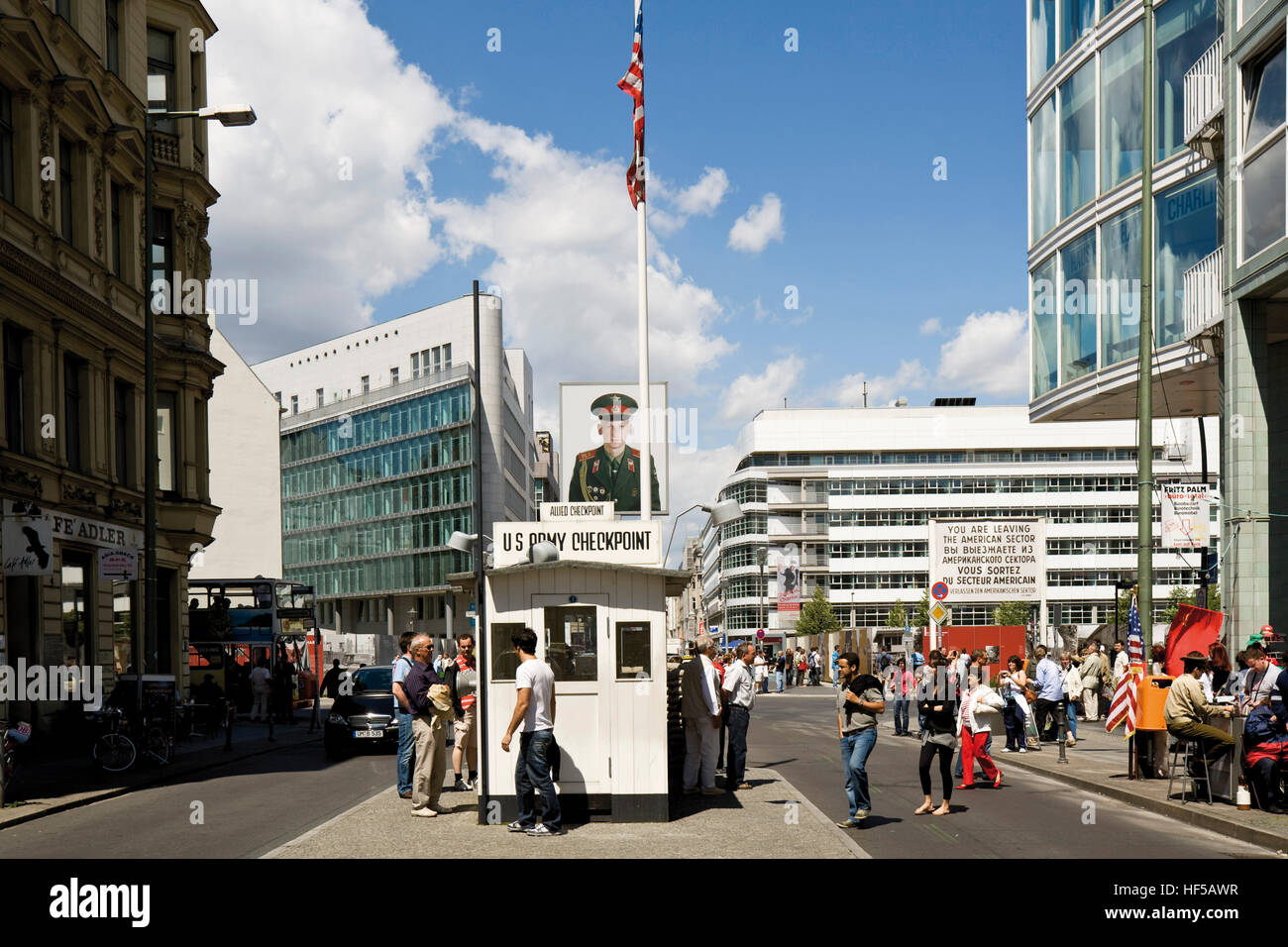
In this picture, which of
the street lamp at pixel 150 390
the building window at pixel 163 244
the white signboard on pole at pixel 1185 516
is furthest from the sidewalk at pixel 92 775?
the white signboard on pole at pixel 1185 516

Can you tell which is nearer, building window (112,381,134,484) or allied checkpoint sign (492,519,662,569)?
allied checkpoint sign (492,519,662,569)

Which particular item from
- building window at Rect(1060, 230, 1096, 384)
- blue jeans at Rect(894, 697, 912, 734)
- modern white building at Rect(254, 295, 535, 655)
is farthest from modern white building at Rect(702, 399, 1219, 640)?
building window at Rect(1060, 230, 1096, 384)

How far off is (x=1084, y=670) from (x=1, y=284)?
21.5m

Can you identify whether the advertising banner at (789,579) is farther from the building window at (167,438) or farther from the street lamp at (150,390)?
the street lamp at (150,390)

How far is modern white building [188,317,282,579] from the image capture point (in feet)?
232

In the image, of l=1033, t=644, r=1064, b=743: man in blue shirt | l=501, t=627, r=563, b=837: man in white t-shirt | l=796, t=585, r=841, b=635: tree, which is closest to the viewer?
l=501, t=627, r=563, b=837: man in white t-shirt

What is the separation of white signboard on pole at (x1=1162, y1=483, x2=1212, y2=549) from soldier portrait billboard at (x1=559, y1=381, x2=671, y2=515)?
8.21 meters

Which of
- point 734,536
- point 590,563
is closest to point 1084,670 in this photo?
point 590,563

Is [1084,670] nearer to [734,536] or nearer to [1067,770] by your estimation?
[1067,770]

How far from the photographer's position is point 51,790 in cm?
1764

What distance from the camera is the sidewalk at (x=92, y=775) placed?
15.8m

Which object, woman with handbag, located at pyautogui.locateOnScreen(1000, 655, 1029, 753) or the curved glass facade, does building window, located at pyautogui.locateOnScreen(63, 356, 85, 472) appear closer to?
woman with handbag, located at pyautogui.locateOnScreen(1000, 655, 1029, 753)

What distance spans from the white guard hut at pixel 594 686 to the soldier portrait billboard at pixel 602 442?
5261 mm
